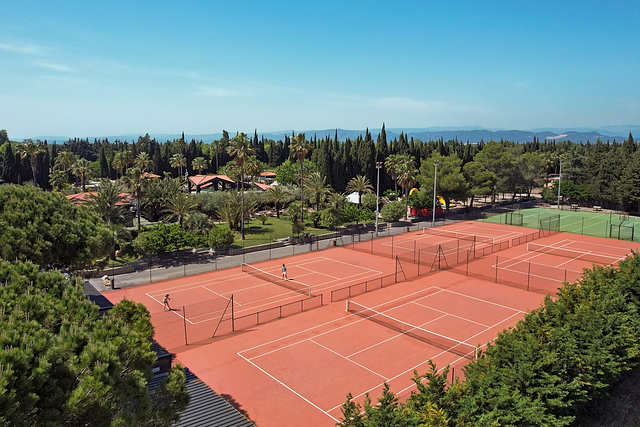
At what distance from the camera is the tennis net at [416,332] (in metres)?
23.0

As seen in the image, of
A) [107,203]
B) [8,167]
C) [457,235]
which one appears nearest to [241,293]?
[107,203]

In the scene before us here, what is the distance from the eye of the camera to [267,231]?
182 ft

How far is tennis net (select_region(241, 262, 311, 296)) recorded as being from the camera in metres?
33.6

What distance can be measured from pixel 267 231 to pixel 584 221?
49.0 metres

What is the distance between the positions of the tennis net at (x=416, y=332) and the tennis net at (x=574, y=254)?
1032 inches

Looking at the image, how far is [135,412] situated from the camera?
965 centimetres

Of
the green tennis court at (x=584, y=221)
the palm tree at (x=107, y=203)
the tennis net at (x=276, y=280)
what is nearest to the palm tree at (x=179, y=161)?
the palm tree at (x=107, y=203)

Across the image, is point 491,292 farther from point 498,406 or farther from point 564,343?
point 498,406

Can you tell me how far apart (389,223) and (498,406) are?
49.6 metres

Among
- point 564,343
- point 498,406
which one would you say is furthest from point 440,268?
point 498,406

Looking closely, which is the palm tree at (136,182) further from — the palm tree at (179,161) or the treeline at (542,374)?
the treeline at (542,374)

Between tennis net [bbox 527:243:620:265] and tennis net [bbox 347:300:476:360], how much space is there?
86.0ft

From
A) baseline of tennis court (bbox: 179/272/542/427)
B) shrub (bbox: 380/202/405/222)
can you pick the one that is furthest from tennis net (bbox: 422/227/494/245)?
baseline of tennis court (bbox: 179/272/542/427)

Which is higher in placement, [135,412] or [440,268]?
[135,412]
